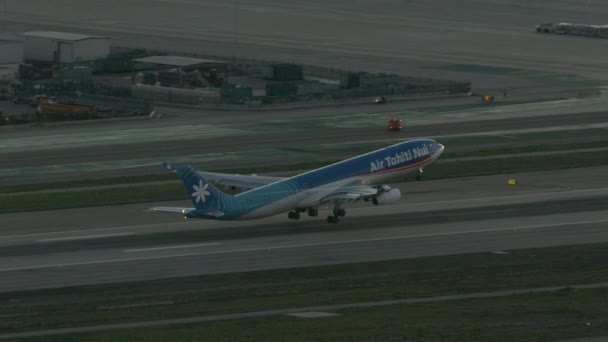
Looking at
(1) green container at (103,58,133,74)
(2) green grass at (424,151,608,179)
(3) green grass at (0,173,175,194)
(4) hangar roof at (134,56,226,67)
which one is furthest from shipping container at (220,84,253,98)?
(3) green grass at (0,173,175,194)

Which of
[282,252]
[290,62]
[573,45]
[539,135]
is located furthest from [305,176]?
[573,45]

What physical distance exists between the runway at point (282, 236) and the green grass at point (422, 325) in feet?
46.4

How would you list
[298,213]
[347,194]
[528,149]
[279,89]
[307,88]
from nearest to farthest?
[347,194], [298,213], [528,149], [279,89], [307,88]

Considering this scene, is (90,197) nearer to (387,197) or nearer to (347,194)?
(347,194)

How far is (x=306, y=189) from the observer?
85.9 metres

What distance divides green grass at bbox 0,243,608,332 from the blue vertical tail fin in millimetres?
8550

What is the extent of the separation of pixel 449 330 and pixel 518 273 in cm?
1574

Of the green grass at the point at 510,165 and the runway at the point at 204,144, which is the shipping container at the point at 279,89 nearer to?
the runway at the point at 204,144

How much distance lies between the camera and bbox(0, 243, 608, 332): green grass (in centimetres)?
6312

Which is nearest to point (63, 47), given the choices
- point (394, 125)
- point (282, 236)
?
point (394, 125)

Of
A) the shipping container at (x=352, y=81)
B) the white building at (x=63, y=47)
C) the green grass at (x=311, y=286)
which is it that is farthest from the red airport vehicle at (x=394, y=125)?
the white building at (x=63, y=47)

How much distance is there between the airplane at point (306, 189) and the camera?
8075 cm

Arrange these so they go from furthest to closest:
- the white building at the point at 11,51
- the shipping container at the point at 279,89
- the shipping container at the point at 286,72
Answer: the white building at the point at 11,51 → the shipping container at the point at 286,72 → the shipping container at the point at 279,89

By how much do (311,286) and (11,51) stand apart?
10908 cm
